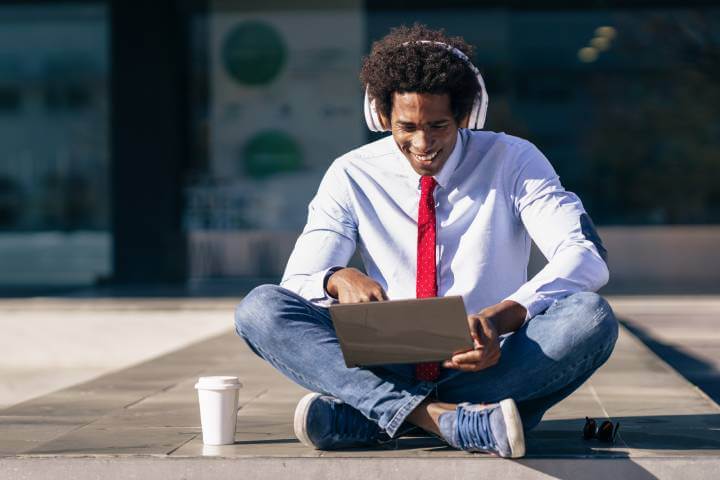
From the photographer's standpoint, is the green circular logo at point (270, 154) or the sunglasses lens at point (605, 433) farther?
the green circular logo at point (270, 154)

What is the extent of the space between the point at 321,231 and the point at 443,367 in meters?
0.55

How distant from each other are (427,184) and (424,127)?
0.21 meters

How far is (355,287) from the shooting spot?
363cm

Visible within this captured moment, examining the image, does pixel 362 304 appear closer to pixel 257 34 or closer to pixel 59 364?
pixel 59 364

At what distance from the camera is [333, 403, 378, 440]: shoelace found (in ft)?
12.6

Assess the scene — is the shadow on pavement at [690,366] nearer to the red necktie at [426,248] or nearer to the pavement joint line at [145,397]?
the pavement joint line at [145,397]

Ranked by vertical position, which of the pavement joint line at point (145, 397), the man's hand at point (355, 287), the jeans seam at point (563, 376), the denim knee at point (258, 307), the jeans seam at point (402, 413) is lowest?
the pavement joint line at point (145, 397)

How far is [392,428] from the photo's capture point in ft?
12.2

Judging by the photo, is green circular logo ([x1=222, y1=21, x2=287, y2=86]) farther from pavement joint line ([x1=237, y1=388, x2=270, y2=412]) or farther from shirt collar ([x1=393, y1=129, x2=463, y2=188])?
shirt collar ([x1=393, y1=129, x2=463, y2=188])

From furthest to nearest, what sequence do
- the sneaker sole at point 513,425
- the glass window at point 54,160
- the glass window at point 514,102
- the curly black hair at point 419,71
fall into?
the glass window at point 54,160 → the glass window at point 514,102 → the curly black hair at point 419,71 → the sneaker sole at point 513,425

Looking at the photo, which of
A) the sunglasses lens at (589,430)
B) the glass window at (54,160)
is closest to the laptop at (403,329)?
the sunglasses lens at (589,430)

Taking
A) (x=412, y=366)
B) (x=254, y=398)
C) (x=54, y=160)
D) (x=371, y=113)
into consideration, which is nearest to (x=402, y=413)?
(x=412, y=366)

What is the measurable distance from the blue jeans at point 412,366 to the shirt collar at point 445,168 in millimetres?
482

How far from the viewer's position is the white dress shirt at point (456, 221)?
3889 mm
